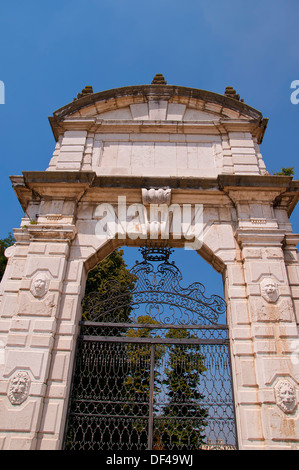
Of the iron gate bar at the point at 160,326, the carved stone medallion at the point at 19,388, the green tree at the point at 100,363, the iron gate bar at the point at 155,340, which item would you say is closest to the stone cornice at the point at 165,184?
the green tree at the point at 100,363

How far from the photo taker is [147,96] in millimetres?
8562

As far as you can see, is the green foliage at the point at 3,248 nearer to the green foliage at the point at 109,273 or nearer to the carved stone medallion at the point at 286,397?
the green foliage at the point at 109,273

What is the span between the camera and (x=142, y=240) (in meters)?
6.93

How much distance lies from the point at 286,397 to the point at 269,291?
1613mm

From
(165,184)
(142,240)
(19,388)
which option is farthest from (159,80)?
(19,388)

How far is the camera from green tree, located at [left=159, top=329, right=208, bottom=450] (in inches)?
218

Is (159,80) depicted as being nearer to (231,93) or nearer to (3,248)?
(231,93)

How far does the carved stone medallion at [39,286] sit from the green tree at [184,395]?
2.38m

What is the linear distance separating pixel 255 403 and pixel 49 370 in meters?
3.16

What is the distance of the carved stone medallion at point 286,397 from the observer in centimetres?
507

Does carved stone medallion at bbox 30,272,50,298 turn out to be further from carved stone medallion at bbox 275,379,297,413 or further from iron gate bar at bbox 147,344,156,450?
carved stone medallion at bbox 275,379,297,413

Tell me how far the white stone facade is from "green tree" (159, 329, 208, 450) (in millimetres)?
640

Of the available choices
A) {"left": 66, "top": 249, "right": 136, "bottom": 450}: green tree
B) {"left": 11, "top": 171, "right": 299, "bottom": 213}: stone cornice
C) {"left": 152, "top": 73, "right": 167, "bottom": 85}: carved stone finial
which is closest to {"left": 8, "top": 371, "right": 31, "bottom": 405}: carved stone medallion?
{"left": 66, "top": 249, "right": 136, "bottom": 450}: green tree

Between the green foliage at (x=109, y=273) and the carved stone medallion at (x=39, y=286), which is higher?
the green foliage at (x=109, y=273)
